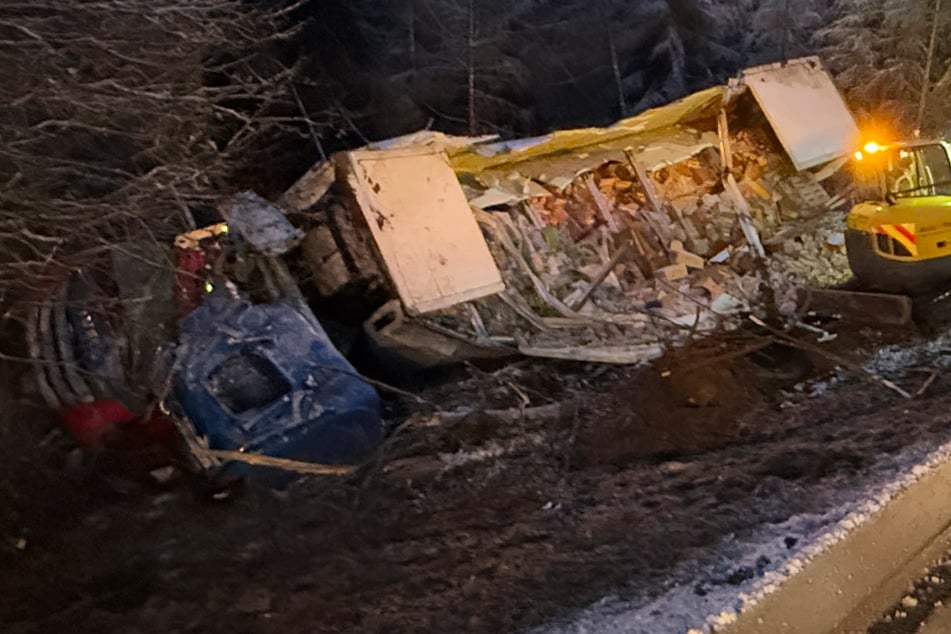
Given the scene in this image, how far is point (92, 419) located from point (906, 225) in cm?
662

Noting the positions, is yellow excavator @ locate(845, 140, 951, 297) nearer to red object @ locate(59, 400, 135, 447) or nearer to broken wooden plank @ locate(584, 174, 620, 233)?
broken wooden plank @ locate(584, 174, 620, 233)

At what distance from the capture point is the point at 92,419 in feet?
18.3

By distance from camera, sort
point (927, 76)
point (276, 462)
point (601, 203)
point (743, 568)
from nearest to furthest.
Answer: point (743, 568), point (276, 462), point (601, 203), point (927, 76)

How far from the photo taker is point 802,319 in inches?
309

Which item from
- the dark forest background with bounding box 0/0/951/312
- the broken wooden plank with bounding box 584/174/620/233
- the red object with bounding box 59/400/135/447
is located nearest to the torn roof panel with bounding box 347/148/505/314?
the dark forest background with bounding box 0/0/951/312

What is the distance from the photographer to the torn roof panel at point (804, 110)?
10.1 metres

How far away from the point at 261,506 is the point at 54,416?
70.1 inches

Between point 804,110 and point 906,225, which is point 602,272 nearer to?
point 906,225

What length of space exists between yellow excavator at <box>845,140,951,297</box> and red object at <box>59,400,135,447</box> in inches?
251

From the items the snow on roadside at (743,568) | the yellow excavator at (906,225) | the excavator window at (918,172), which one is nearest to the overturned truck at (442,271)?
the yellow excavator at (906,225)

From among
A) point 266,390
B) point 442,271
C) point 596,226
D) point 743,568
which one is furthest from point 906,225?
point 266,390

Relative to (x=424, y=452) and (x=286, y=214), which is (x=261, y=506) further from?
(x=286, y=214)

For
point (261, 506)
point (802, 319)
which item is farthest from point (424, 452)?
point (802, 319)

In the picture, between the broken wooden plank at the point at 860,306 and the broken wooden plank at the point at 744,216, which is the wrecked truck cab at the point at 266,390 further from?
the broken wooden plank at the point at 744,216
